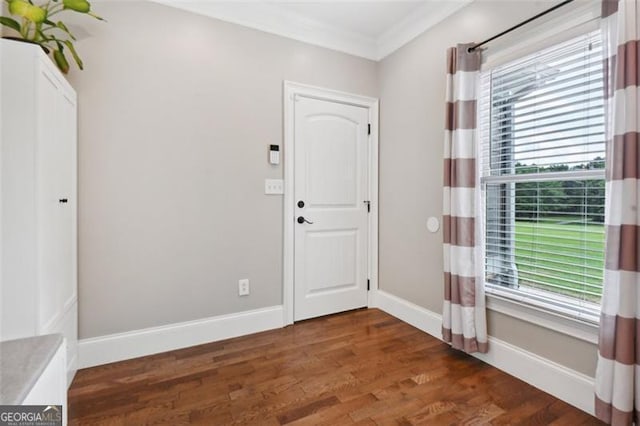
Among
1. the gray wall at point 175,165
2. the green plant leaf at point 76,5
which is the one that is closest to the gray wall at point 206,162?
the gray wall at point 175,165

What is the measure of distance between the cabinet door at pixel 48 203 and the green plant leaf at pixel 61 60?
31 cm

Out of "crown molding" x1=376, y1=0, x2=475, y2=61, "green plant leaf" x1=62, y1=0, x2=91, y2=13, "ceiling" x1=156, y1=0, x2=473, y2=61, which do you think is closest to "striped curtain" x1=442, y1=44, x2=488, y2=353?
"crown molding" x1=376, y1=0, x2=475, y2=61

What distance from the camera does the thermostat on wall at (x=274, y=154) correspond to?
2.58 metres

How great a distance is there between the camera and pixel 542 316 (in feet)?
5.91

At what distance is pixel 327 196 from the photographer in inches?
113

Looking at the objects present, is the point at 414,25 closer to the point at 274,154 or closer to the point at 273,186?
the point at 274,154

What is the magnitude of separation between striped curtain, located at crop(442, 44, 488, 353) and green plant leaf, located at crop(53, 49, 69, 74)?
8.07ft

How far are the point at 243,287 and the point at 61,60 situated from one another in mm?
1887

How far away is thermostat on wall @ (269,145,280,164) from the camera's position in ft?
8.46

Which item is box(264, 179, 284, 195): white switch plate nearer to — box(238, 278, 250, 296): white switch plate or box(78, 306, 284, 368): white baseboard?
box(238, 278, 250, 296): white switch plate

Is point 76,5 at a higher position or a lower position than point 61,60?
higher

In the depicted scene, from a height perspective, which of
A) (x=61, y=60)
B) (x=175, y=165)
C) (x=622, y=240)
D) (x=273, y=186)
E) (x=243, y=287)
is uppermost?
(x=61, y=60)

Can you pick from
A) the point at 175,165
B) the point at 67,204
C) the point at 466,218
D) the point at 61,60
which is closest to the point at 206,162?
the point at 175,165

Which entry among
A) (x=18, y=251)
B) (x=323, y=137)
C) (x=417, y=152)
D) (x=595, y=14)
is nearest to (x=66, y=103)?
(x=18, y=251)
